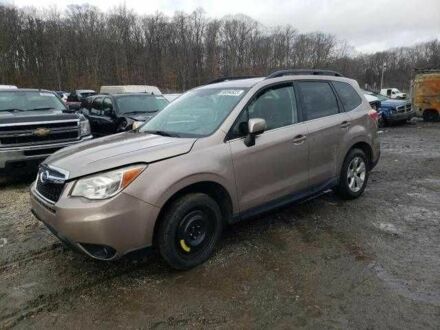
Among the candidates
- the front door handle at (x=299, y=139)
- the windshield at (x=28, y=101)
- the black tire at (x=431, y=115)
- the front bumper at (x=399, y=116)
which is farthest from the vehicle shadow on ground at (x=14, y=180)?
the black tire at (x=431, y=115)

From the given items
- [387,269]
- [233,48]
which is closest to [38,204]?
[387,269]

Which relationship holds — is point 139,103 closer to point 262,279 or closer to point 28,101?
point 28,101

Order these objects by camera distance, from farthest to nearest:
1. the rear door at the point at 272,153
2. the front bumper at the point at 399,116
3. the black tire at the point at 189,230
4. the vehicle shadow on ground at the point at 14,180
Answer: the front bumper at the point at 399,116 < the vehicle shadow on ground at the point at 14,180 < the rear door at the point at 272,153 < the black tire at the point at 189,230

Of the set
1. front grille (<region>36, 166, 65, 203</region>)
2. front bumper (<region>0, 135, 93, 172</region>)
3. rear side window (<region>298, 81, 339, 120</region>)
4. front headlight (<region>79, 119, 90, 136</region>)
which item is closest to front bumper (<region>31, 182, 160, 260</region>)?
front grille (<region>36, 166, 65, 203</region>)

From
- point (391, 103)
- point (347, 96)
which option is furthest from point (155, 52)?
point (347, 96)

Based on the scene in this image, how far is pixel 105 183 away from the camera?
130 inches

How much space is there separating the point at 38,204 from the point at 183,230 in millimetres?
1423

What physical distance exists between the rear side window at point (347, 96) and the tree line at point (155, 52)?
173 feet

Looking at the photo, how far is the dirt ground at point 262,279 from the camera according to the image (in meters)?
3.08

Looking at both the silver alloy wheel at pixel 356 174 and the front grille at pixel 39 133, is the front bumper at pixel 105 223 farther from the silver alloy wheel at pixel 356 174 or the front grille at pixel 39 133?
the front grille at pixel 39 133

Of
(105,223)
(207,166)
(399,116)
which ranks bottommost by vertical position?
(399,116)

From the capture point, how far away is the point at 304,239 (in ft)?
14.7

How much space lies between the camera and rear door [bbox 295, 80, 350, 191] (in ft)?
15.9

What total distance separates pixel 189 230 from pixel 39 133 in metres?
4.52
